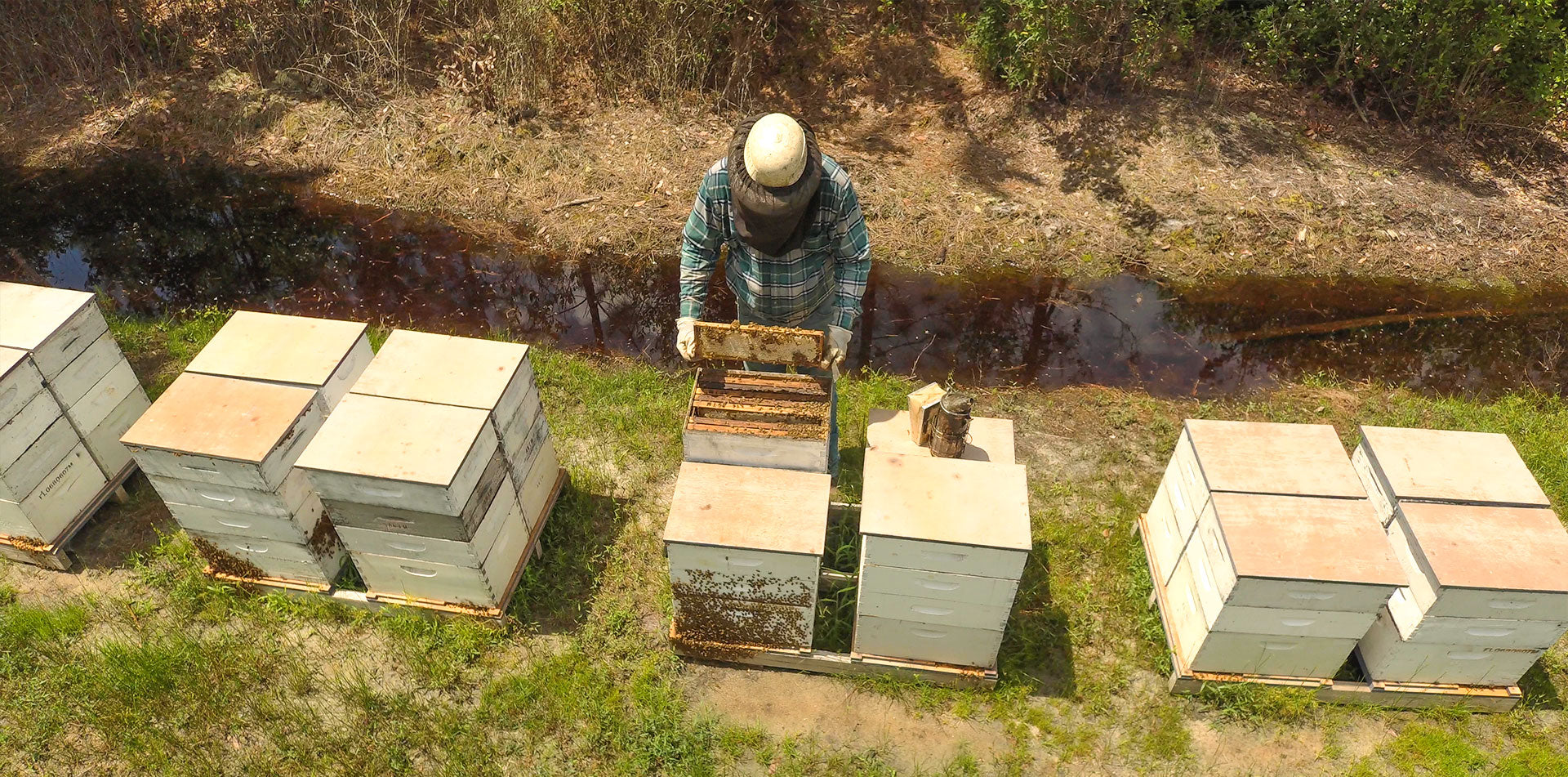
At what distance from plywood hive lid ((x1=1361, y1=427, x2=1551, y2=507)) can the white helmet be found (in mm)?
3400

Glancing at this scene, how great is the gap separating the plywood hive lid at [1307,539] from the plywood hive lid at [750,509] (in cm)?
194

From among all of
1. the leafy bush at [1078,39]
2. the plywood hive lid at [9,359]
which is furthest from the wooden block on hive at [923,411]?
the leafy bush at [1078,39]

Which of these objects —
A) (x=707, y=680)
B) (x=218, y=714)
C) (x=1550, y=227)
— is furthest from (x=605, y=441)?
(x=1550, y=227)

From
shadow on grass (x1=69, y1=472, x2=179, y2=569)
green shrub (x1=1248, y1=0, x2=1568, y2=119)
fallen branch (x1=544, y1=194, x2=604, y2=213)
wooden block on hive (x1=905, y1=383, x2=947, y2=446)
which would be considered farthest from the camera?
fallen branch (x1=544, y1=194, x2=604, y2=213)

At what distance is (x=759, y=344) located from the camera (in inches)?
177

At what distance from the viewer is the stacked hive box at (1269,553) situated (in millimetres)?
3982

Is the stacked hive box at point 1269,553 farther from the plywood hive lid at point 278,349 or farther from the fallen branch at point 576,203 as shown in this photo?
the fallen branch at point 576,203

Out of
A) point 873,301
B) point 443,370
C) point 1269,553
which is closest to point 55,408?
point 443,370

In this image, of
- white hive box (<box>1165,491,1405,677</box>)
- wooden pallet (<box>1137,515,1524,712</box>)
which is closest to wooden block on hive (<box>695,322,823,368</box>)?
white hive box (<box>1165,491,1405,677</box>)

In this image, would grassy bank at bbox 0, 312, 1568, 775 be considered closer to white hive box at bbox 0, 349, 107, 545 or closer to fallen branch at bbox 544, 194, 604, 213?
white hive box at bbox 0, 349, 107, 545

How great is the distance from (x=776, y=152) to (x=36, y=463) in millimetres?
4332

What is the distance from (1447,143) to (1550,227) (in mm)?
1375

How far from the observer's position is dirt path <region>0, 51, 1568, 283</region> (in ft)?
28.1

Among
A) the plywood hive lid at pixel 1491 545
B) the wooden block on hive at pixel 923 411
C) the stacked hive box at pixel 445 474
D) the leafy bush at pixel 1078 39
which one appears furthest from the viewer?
the leafy bush at pixel 1078 39
